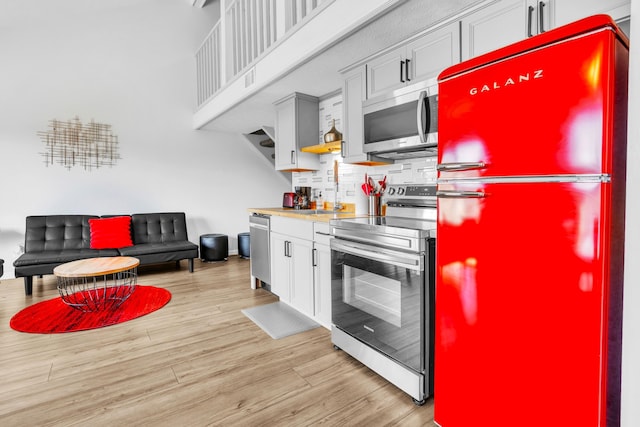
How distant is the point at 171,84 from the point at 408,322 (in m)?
5.48

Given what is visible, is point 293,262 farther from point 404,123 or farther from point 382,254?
point 404,123

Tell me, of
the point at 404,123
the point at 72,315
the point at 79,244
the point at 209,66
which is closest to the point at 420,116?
the point at 404,123

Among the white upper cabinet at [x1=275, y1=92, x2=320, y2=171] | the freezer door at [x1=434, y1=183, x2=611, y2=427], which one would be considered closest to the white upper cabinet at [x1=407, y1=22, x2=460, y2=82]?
the freezer door at [x1=434, y1=183, x2=611, y2=427]

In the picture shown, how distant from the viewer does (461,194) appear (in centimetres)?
142

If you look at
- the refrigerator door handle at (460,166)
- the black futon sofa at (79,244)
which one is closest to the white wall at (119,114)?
the black futon sofa at (79,244)

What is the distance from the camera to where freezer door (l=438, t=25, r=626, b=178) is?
1070mm

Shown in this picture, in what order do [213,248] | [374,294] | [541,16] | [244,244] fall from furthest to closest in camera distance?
[244,244] → [213,248] → [374,294] → [541,16]

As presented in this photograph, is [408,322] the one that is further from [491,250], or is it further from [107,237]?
[107,237]

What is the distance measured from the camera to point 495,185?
4.33ft

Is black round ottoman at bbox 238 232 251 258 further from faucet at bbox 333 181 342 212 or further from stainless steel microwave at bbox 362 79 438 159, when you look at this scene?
stainless steel microwave at bbox 362 79 438 159

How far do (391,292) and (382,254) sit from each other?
8.6 inches

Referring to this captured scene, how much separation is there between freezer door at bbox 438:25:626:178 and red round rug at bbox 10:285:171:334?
301 cm

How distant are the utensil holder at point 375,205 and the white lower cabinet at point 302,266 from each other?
0.47m

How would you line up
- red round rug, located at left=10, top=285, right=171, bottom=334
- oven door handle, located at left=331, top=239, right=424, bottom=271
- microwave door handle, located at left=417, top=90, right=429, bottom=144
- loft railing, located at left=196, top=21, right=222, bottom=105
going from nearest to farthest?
oven door handle, located at left=331, top=239, right=424, bottom=271 → microwave door handle, located at left=417, top=90, right=429, bottom=144 → red round rug, located at left=10, top=285, right=171, bottom=334 → loft railing, located at left=196, top=21, right=222, bottom=105
